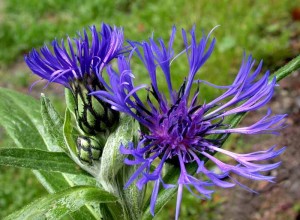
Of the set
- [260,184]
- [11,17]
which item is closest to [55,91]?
[11,17]

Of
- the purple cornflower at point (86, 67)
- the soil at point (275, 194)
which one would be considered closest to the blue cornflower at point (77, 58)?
the purple cornflower at point (86, 67)

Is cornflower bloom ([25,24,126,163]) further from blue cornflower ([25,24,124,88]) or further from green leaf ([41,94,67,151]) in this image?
green leaf ([41,94,67,151])

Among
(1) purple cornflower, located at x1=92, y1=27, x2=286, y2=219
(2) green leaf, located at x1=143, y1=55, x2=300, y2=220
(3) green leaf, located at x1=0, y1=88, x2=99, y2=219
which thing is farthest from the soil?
(1) purple cornflower, located at x1=92, y1=27, x2=286, y2=219

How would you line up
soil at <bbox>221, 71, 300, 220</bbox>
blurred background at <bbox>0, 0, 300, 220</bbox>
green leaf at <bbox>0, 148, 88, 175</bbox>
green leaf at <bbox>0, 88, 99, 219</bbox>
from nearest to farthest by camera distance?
green leaf at <bbox>0, 148, 88, 175</bbox>
green leaf at <bbox>0, 88, 99, 219</bbox>
soil at <bbox>221, 71, 300, 220</bbox>
blurred background at <bbox>0, 0, 300, 220</bbox>

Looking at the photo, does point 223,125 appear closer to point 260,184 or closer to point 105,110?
point 105,110

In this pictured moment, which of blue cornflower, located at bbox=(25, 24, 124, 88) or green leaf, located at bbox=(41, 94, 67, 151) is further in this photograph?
green leaf, located at bbox=(41, 94, 67, 151)
